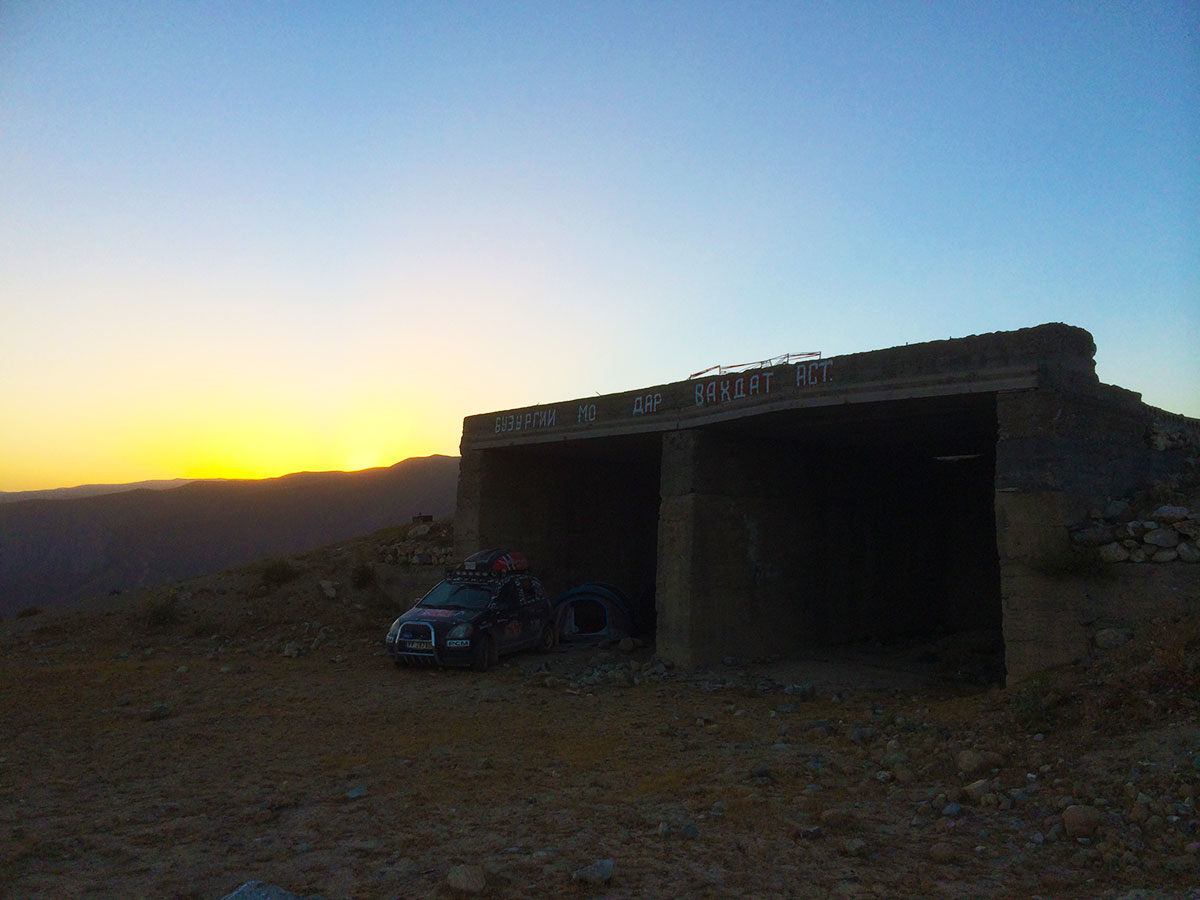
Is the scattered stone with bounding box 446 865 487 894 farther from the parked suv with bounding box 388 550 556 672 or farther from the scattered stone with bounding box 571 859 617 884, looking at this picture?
the parked suv with bounding box 388 550 556 672

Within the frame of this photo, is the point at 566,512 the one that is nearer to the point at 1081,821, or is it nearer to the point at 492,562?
the point at 492,562

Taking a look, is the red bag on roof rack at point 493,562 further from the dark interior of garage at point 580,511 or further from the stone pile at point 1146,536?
the stone pile at point 1146,536

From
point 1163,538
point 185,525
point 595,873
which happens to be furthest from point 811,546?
point 185,525

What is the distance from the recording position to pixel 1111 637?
8.76 metres

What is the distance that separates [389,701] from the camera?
1116cm

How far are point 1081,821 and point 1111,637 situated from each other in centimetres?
439

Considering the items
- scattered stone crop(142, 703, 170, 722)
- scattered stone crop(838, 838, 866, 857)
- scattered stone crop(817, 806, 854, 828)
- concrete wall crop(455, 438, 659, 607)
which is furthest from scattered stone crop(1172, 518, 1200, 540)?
scattered stone crop(142, 703, 170, 722)

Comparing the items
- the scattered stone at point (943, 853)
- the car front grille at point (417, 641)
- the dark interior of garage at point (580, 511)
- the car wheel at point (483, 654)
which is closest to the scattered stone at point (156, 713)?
the car front grille at point (417, 641)

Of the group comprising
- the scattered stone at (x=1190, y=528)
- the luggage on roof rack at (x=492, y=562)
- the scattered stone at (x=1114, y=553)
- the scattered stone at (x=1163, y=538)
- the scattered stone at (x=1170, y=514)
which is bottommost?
the luggage on roof rack at (x=492, y=562)

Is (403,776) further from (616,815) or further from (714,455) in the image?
(714,455)

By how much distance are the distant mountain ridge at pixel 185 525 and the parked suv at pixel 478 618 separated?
4089cm

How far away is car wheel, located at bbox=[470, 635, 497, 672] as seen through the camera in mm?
13430

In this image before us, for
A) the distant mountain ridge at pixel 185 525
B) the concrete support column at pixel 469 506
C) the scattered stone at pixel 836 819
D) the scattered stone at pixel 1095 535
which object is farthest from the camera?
the distant mountain ridge at pixel 185 525

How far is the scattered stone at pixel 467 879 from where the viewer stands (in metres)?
4.69
